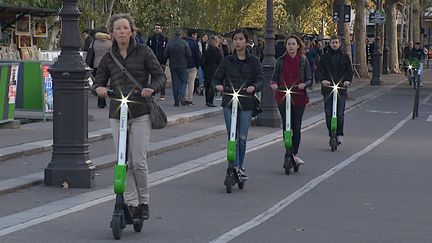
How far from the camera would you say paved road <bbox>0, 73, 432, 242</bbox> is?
8805 mm

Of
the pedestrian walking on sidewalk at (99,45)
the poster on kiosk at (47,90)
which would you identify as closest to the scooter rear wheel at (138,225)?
the poster on kiosk at (47,90)

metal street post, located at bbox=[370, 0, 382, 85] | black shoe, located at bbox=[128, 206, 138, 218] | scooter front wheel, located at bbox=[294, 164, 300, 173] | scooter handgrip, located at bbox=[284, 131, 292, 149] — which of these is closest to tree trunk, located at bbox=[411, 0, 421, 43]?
metal street post, located at bbox=[370, 0, 382, 85]

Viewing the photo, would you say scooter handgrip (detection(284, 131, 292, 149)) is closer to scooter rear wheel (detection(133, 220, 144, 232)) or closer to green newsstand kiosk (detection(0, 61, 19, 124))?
scooter rear wheel (detection(133, 220, 144, 232))

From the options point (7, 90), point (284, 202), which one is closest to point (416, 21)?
point (7, 90)

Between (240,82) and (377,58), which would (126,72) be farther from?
(377,58)

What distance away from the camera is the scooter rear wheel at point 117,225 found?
27.3 ft

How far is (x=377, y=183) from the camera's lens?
40.5 feet

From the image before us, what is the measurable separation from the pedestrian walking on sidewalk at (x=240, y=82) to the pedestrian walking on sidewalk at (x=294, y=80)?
1644 mm

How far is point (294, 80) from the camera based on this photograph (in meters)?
13.4

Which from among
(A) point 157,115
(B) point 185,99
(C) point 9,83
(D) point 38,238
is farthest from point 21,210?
(B) point 185,99

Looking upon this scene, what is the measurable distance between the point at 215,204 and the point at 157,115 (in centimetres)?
223

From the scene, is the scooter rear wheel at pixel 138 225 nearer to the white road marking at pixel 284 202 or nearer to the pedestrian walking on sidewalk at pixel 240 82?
the white road marking at pixel 284 202

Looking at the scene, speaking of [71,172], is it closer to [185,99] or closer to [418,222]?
[418,222]

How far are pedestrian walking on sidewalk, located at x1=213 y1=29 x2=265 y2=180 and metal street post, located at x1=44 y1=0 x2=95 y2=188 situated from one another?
1639 mm
